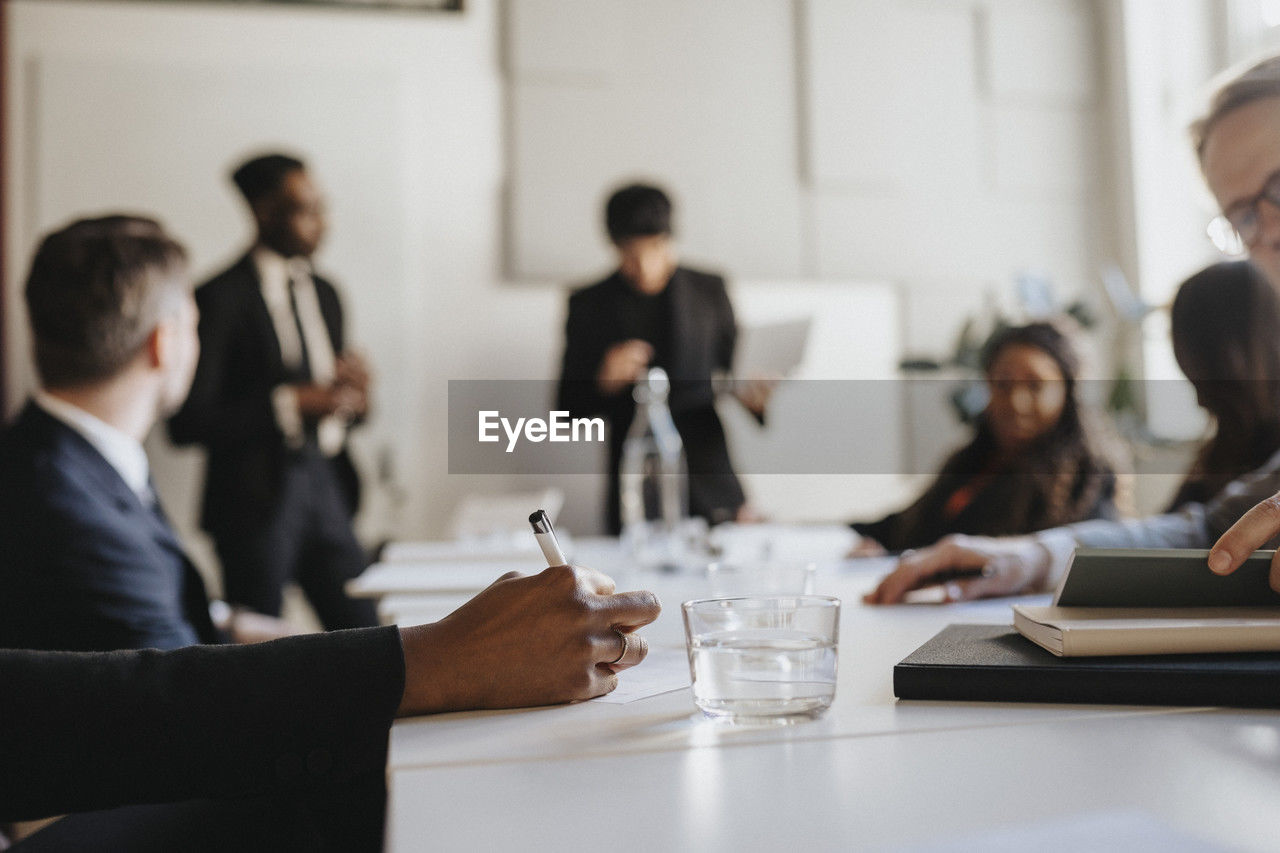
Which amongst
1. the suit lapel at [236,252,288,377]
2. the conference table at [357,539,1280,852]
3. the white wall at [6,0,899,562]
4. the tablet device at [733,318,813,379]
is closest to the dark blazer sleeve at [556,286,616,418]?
the white wall at [6,0,899,562]

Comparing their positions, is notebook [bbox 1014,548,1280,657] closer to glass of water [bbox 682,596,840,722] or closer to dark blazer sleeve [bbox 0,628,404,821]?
glass of water [bbox 682,596,840,722]

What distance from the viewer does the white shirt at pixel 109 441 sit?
1351 millimetres

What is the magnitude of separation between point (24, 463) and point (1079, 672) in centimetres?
116

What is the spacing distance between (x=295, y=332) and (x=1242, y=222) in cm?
256

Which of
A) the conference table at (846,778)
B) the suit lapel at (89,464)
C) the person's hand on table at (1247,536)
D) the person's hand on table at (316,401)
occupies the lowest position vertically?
the conference table at (846,778)

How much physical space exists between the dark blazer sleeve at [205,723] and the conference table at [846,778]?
44 millimetres

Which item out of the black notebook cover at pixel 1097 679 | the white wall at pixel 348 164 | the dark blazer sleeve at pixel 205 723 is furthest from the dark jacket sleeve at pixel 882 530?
the dark blazer sleeve at pixel 205 723

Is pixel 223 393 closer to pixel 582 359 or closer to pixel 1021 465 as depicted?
pixel 582 359

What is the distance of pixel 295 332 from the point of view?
3.14m

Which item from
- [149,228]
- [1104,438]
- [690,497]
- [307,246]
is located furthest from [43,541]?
[307,246]

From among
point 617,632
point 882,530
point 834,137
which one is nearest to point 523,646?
point 617,632

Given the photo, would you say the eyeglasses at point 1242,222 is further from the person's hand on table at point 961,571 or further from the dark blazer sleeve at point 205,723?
the dark blazer sleeve at point 205,723

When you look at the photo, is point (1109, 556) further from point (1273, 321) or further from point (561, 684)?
point (1273, 321)

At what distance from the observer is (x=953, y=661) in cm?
70
